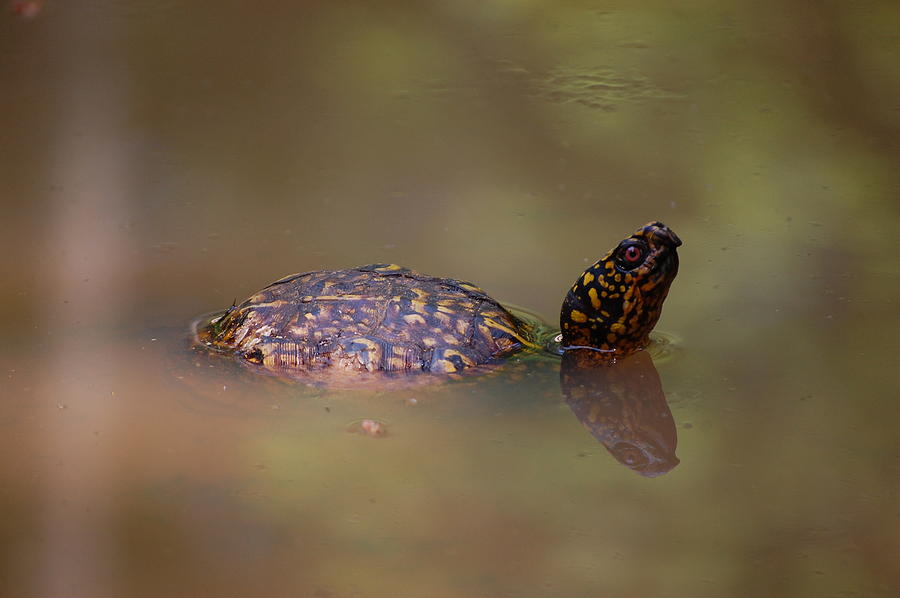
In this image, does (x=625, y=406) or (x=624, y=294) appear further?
(x=624, y=294)

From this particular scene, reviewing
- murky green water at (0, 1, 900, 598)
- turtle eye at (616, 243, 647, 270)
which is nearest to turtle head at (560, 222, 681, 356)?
turtle eye at (616, 243, 647, 270)

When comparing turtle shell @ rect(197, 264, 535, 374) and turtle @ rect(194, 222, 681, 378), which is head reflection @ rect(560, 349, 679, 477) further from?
turtle shell @ rect(197, 264, 535, 374)

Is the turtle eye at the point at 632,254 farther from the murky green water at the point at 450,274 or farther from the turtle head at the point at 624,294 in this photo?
the murky green water at the point at 450,274

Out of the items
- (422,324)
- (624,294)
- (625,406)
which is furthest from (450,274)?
(625,406)

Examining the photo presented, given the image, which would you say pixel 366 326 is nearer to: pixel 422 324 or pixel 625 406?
pixel 422 324

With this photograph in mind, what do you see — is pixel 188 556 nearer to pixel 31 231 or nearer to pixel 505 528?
pixel 505 528

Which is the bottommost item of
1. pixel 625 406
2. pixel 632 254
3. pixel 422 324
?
pixel 625 406

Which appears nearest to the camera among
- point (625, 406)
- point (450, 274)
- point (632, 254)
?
point (625, 406)

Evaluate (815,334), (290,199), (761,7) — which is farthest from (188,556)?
(761,7)
